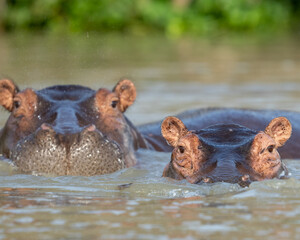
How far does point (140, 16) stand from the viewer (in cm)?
2820

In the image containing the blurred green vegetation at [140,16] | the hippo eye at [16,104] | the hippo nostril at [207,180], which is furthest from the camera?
the blurred green vegetation at [140,16]

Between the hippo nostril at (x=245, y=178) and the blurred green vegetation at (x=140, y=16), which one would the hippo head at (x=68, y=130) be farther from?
the blurred green vegetation at (x=140, y=16)

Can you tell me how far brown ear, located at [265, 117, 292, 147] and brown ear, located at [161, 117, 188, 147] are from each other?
1.79 ft

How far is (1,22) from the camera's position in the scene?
2778cm

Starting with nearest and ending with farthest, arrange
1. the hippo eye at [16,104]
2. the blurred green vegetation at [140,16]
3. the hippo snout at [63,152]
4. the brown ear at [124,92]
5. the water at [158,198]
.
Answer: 1. the water at [158,198]
2. the hippo snout at [63,152]
3. the hippo eye at [16,104]
4. the brown ear at [124,92]
5. the blurred green vegetation at [140,16]

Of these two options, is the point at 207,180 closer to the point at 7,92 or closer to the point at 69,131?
the point at 69,131

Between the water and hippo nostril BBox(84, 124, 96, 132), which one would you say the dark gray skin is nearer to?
the water

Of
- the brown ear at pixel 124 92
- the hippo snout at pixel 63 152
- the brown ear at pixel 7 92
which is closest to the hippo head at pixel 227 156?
the hippo snout at pixel 63 152

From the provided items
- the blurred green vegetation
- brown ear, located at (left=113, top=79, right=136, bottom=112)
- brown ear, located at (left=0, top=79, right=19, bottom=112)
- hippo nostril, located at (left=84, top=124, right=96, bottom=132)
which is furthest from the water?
the blurred green vegetation

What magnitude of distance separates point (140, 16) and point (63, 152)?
22.4m

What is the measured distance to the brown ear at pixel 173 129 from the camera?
576 centimetres

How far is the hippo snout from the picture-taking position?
6.05 m

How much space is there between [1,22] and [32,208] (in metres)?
23.3

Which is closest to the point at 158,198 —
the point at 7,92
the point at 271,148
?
the point at 271,148
